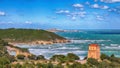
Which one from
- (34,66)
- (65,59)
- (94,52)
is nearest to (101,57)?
(94,52)

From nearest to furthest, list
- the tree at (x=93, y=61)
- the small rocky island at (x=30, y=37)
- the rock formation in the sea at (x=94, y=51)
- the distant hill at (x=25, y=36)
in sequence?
the tree at (x=93, y=61), the rock formation in the sea at (x=94, y=51), the small rocky island at (x=30, y=37), the distant hill at (x=25, y=36)

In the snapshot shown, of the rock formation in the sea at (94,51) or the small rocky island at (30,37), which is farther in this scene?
the small rocky island at (30,37)

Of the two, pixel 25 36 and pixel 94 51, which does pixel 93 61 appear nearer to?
pixel 94 51

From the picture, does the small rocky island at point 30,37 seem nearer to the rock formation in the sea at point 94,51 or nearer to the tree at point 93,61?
the rock formation in the sea at point 94,51

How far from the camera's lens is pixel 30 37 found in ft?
447

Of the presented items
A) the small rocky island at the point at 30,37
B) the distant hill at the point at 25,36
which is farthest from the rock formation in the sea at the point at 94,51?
the distant hill at the point at 25,36

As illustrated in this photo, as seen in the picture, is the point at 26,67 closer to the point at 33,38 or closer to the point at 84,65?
the point at 84,65

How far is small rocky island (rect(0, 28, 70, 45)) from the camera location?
132625 mm

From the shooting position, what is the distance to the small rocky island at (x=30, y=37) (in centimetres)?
13262

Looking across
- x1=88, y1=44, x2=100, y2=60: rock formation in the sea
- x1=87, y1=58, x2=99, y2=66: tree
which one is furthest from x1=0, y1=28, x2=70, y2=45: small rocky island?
x1=87, y1=58, x2=99, y2=66: tree

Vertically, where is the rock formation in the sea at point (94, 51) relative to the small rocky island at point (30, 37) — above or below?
above

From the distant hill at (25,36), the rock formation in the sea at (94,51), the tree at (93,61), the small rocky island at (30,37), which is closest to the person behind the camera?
the tree at (93,61)

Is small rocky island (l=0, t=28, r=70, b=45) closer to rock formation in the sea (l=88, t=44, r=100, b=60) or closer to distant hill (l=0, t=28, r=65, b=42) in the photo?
distant hill (l=0, t=28, r=65, b=42)

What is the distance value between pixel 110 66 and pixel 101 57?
5.98 m
